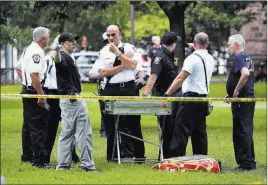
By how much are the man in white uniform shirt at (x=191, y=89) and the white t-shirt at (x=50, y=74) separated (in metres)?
1.67

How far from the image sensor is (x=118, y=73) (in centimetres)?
1426

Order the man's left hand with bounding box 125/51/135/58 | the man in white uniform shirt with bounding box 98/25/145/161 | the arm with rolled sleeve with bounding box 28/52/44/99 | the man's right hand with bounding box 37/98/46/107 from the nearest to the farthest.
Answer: the arm with rolled sleeve with bounding box 28/52/44/99 → the man's right hand with bounding box 37/98/46/107 → the man in white uniform shirt with bounding box 98/25/145/161 → the man's left hand with bounding box 125/51/135/58

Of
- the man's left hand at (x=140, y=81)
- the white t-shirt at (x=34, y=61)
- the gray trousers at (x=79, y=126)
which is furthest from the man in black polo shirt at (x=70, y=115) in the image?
the man's left hand at (x=140, y=81)

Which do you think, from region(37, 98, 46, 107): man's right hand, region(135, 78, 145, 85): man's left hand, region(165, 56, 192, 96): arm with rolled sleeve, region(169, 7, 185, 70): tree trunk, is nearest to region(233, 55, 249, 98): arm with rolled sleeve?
region(165, 56, 192, 96): arm with rolled sleeve

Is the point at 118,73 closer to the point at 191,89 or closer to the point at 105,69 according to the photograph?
the point at 105,69

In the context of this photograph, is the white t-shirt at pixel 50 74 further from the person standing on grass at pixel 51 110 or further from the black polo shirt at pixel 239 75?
the black polo shirt at pixel 239 75

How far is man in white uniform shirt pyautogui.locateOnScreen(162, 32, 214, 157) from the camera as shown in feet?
44.2

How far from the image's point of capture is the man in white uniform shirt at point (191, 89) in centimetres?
1348

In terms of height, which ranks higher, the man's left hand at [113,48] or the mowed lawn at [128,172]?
the man's left hand at [113,48]

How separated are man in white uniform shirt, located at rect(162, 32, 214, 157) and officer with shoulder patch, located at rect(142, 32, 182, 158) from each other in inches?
23.4

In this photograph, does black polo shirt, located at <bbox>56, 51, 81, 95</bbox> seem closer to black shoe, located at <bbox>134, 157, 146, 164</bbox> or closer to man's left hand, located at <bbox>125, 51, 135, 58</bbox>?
man's left hand, located at <bbox>125, 51, 135, 58</bbox>

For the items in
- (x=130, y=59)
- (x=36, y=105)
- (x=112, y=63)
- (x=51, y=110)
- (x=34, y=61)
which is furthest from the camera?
(x=51, y=110)

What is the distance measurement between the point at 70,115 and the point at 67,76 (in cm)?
57

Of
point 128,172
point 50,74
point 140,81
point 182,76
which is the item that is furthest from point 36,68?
point 140,81
